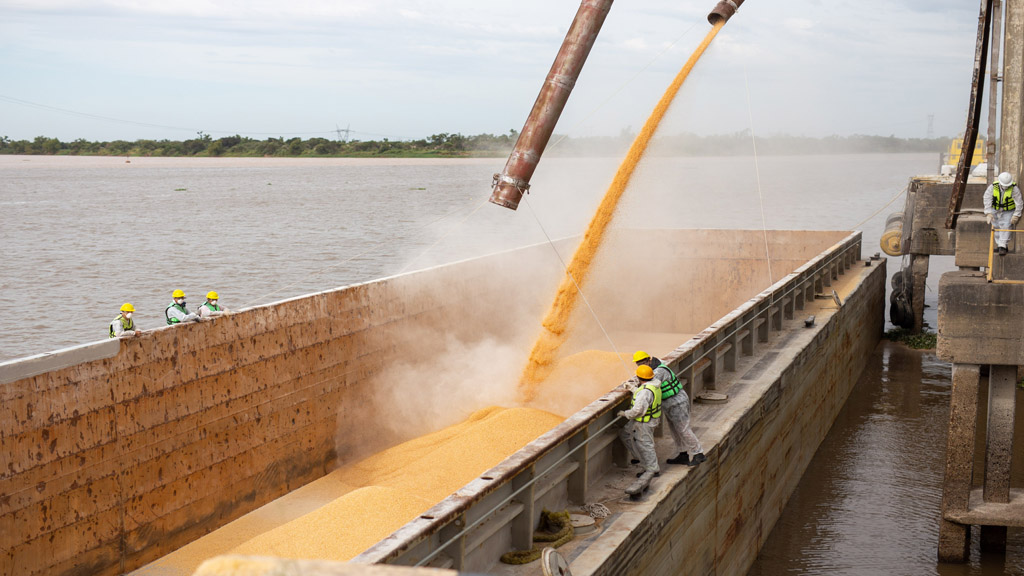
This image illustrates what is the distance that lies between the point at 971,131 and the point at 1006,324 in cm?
440

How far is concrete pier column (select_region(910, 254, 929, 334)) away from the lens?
2547 centimetres

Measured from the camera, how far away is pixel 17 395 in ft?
28.7

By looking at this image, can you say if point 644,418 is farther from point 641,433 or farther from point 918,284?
point 918,284

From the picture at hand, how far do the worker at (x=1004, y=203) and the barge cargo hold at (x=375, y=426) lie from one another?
11.4 ft

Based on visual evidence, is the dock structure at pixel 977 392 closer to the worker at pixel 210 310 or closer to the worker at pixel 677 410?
the worker at pixel 677 410

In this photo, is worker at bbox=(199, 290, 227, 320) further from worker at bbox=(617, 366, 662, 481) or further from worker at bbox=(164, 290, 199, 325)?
worker at bbox=(617, 366, 662, 481)

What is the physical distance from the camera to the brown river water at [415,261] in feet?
44.7

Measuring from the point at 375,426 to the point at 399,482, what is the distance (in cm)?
310

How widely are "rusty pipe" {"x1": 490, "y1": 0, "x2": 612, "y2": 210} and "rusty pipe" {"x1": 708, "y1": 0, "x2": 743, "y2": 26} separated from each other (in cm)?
349

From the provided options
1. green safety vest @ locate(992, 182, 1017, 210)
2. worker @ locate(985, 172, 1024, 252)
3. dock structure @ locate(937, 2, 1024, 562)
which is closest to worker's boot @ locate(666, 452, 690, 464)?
dock structure @ locate(937, 2, 1024, 562)

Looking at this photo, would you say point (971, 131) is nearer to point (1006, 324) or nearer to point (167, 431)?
point (1006, 324)

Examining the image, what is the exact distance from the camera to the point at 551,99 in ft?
39.9

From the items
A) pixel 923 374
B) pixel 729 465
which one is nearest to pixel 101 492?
pixel 729 465

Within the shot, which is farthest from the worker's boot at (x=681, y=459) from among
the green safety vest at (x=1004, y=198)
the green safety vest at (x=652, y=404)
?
the green safety vest at (x=1004, y=198)
